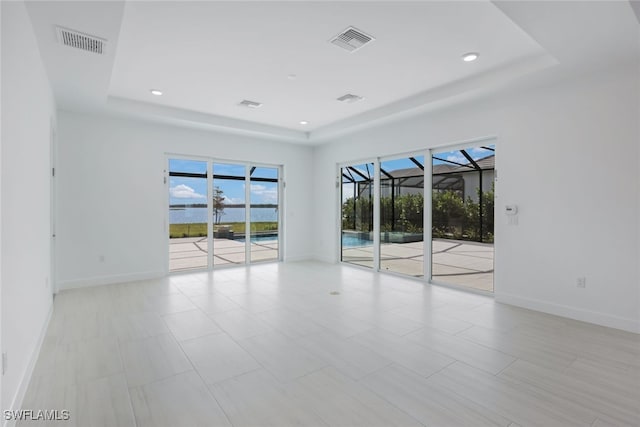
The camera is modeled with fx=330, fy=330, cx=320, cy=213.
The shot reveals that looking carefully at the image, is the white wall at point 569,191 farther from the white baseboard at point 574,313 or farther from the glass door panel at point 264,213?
the glass door panel at point 264,213

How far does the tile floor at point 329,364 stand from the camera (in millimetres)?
2035

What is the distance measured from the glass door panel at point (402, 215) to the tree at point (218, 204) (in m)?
3.12

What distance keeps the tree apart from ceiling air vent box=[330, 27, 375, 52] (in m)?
4.13

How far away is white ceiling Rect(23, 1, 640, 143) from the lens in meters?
2.55

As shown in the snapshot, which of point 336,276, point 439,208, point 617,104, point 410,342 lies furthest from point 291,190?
point 617,104

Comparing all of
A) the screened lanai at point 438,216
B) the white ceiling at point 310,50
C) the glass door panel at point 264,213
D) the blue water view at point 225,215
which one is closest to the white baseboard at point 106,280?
the blue water view at point 225,215

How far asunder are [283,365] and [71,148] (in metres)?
4.70

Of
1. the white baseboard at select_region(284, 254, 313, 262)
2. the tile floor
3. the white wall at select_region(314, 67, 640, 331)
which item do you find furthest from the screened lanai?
the white baseboard at select_region(284, 254, 313, 262)

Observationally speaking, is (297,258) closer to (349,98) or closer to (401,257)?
(401,257)

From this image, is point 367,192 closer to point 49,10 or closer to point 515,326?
point 515,326

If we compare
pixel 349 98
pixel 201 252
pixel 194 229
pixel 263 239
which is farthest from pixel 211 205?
pixel 349 98

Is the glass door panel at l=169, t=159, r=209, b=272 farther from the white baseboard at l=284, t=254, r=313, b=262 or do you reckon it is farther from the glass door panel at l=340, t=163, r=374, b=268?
the glass door panel at l=340, t=163, r=374, b=268

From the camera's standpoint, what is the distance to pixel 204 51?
130 inches

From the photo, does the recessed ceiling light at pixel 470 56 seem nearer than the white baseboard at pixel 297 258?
Yes
